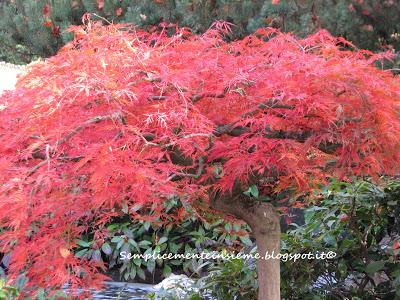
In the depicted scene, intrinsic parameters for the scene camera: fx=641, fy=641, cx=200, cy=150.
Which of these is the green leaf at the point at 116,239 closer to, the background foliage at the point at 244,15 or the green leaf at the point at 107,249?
the green leaf at the point at 107,249

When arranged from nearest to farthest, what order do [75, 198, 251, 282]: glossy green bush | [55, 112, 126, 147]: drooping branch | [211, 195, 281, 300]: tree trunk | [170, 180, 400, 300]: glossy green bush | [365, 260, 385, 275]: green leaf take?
[55, 112, 126, 147]: drooping branch, [211, 195, 281, 300]: tree trunk, [365, 260, 385, 275]: green leaf, [170, 180, 400, 300]: glossy green bush, [75, 198, 251, 282]: glossy green bush

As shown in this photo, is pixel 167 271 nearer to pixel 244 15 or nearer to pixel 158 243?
pixel 158 243

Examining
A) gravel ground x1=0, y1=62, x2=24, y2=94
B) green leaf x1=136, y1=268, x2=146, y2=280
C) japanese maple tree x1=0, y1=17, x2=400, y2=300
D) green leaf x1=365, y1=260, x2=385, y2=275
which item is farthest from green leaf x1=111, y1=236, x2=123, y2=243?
gravel ground x1=0, y1=62, x2=24, y2=94

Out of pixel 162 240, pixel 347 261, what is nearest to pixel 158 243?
pixel 162 240

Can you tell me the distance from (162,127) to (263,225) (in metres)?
0.72

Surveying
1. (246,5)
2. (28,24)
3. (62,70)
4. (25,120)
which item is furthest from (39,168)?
(28,24)

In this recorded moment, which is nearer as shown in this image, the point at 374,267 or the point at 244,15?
the point at 374,267

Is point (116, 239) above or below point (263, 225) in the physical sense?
below

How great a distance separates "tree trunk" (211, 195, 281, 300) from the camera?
2268 millimetres

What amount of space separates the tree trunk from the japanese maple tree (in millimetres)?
177

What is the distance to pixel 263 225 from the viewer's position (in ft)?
7.50

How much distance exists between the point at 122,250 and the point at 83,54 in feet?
8.14

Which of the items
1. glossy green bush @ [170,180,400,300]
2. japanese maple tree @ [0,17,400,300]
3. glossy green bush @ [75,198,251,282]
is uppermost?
japanese maple tree @ [0,17,400,300]

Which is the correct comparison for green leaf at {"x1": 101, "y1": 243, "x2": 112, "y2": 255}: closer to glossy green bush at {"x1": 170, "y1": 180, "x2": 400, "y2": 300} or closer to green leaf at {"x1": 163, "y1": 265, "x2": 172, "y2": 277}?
green leaf at {"x1": 163, "y1": 265, "x2": 172, "y2": 277}
